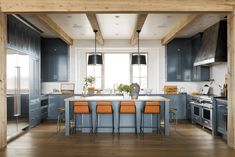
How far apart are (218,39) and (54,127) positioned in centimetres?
509

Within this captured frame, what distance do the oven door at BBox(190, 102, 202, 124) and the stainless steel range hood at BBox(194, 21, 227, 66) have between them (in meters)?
1.31

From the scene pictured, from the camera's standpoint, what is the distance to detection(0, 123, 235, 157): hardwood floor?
4984 millimetres

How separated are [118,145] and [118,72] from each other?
5.20 meters

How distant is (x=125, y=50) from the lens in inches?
415

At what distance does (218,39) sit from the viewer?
23.3 feet

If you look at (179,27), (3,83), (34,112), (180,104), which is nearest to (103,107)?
(3,83)

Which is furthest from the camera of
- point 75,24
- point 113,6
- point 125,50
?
point 125,50

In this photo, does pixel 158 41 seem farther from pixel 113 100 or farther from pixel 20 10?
pixel 20 10

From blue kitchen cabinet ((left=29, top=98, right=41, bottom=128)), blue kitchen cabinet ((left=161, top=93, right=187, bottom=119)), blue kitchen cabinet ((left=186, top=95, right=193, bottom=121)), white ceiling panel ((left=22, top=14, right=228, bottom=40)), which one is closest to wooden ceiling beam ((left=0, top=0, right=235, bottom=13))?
white ceiling panel ((left=22, top=14, right=228, bottom=40))

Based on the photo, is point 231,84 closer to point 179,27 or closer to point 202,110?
point 202,110

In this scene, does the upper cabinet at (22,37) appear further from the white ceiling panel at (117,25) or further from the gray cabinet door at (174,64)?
the gray cabinet door at (174,64)

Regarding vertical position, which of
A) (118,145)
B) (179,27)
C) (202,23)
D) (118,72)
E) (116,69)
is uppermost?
(202,23)

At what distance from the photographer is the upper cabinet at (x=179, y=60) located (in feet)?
33.2

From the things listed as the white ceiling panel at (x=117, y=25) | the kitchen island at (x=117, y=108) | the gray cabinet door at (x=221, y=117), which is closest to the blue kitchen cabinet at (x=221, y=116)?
the gray cabinet door at (x=221, y=117)
